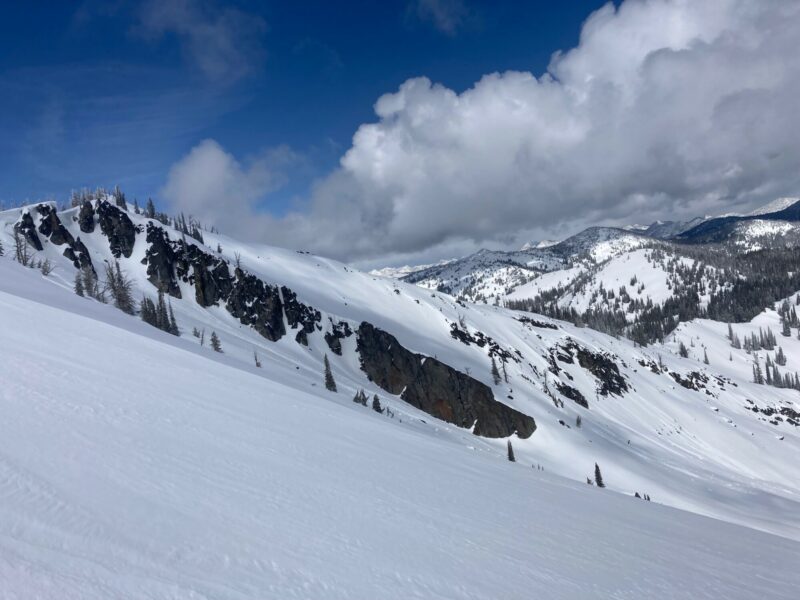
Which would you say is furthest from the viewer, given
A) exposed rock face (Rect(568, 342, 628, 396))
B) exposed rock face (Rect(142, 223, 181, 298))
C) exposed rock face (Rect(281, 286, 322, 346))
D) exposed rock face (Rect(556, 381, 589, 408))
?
exposed rock face (Rect(568, 342, 628, 396))

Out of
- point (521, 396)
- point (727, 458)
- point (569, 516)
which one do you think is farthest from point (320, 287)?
point (569, 516)

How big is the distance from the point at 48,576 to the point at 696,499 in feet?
239

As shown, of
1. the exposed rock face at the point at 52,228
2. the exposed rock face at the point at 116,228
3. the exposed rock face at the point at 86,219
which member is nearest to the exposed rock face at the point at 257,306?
the exposed rock face at the point at 116,228

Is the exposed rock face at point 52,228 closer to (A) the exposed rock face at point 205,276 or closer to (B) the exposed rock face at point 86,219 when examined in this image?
(B) the exposed rock face at point 86,219

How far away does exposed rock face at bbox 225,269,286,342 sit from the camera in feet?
262

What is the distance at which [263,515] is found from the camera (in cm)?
654

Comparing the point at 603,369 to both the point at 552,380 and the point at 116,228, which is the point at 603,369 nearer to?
the point at 552,380

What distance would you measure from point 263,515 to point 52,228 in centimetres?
9497

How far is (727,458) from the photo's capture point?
92.3 meters

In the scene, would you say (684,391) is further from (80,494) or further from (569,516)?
(80,494)

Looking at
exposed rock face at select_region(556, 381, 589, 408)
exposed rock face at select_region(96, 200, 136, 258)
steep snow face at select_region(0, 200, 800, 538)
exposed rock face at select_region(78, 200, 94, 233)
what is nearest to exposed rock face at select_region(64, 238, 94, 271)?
steep snow face at select_region(0, 200, 800, 538)

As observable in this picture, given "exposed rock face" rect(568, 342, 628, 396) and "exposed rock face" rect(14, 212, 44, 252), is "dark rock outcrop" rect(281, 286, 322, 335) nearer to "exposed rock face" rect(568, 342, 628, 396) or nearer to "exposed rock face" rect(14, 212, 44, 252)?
"exposed rock face" rect(14, 212, 44, 252)

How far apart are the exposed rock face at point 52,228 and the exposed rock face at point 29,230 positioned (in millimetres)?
1818

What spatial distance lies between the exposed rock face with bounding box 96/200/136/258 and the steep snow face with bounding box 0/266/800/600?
83.3 metres
